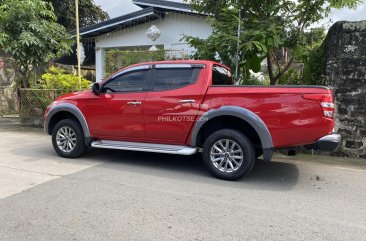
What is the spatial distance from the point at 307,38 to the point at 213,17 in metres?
2.34

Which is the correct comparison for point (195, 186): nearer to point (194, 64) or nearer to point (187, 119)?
point (187, 119)

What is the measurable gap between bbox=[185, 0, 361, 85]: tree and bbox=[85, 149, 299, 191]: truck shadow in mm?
2582

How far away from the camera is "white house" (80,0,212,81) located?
41.4ft

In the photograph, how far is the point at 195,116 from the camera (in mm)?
5789

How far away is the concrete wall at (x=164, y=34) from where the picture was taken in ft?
41.8

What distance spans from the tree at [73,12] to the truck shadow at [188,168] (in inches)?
612

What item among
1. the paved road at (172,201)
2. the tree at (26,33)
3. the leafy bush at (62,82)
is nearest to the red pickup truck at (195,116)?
the paved road at (172,201)

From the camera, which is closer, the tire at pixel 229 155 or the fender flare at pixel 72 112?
the tire at pixel 229 155

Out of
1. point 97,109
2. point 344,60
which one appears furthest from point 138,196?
point 344,60

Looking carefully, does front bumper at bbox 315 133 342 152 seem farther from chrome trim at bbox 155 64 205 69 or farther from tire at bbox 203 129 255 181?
chrome trim at bbox 155 64 205 69

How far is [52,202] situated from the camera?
456 centimetres

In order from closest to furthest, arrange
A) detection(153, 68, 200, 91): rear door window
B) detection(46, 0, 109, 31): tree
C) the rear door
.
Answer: the rear door, detection(153, 68, 200, 91): rear door window, detection(46, 0, 109, 31): tree

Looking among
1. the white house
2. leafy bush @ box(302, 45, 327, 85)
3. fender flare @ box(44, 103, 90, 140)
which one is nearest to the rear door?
fender flare @ box(44, 103, 90, 140)

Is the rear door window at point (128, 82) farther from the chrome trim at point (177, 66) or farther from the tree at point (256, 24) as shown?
the tree at point (256, 24)
